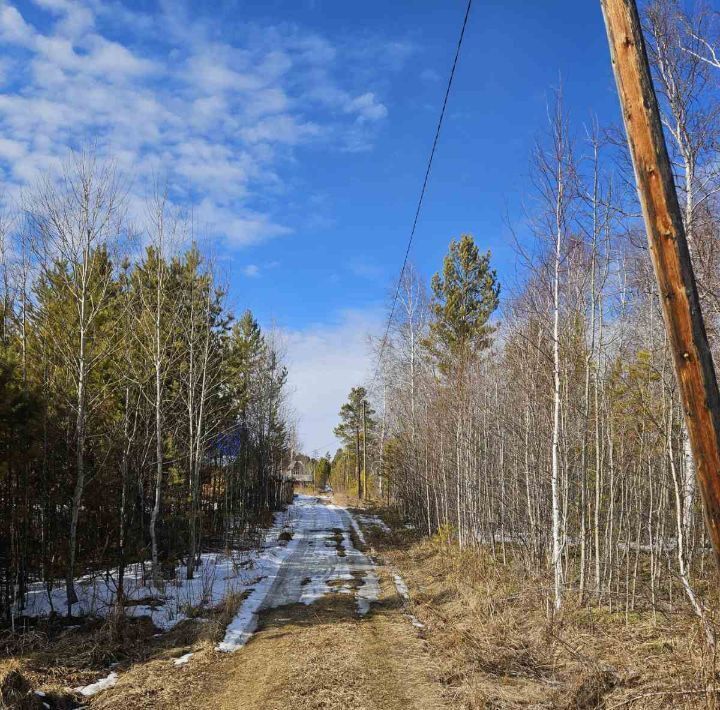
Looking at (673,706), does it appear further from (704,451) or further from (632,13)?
(632,13)

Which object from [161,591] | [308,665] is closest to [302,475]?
[161,591]

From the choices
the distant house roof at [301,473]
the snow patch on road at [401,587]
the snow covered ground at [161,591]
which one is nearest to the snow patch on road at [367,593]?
the snow patch on road at [401,587]

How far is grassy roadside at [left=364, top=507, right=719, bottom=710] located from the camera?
4.21 m

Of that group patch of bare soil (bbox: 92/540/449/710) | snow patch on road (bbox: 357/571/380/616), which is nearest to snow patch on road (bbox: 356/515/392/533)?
snow patch on road (bbox: 357/571/380/616)

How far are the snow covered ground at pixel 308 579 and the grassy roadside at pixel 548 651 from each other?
5.89 feet

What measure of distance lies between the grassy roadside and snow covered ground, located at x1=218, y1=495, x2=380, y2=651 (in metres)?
1.80

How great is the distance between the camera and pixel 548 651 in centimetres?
575

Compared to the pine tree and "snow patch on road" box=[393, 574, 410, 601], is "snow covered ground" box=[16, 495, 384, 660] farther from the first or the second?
the pine tree

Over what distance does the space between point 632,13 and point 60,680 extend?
7728 mm

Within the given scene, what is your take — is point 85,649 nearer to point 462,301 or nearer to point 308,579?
point 308,579

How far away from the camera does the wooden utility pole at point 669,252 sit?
2777 millimetres

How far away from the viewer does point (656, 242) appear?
2.96m

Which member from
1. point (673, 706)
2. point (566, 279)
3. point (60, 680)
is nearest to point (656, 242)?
point (673, 706)

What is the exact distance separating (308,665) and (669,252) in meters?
5.66
